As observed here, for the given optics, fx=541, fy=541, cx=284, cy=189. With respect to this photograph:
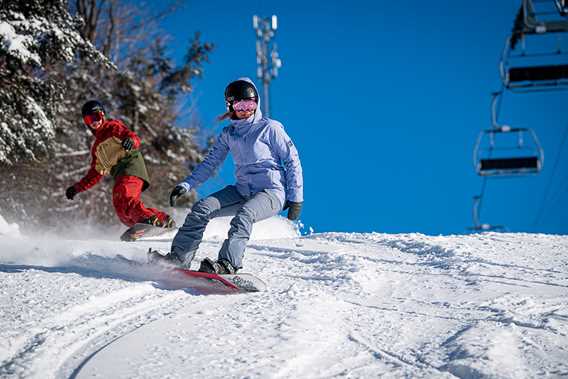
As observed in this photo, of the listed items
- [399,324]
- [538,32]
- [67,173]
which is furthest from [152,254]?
[67,173]

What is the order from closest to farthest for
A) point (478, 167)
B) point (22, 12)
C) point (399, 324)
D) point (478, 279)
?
point (399, 324) → point (478, 279) → point (22, 12) → point (478, 167)

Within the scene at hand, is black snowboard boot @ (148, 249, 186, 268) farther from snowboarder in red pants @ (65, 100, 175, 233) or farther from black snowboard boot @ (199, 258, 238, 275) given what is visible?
snowboarder in red pants @ (65, 100, 175, 233)

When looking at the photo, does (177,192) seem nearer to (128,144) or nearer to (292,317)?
(292,317)

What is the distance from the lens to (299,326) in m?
2.90

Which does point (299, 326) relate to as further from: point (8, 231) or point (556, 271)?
point (8, 231)

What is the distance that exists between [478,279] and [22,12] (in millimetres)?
11501

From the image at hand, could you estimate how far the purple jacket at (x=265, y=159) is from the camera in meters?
4.44

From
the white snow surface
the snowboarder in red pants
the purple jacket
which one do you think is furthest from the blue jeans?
the snowboarder in red pants

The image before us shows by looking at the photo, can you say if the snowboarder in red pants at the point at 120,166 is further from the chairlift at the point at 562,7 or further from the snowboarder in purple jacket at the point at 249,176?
the chairlift at the point at 562,7

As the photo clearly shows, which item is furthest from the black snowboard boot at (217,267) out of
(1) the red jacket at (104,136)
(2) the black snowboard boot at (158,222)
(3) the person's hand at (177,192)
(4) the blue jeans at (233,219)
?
(1) the red jacket at (104,136)

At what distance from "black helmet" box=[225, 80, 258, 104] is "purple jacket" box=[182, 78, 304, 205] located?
170 mm

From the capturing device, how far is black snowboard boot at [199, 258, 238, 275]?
12.6 feet

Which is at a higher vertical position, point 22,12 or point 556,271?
point 22,12

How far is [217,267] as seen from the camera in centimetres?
385
